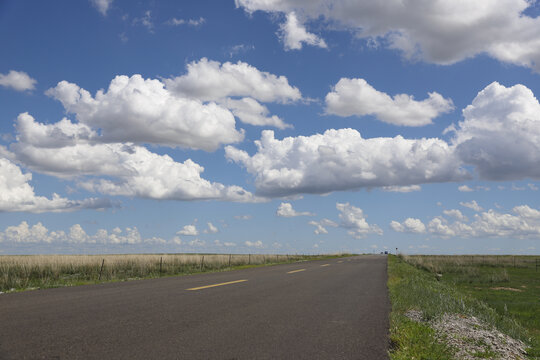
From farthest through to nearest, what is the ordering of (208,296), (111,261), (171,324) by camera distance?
(111,261), (208,296), (171,324)

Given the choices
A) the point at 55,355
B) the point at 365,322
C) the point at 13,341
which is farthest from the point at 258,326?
the point at 13,341

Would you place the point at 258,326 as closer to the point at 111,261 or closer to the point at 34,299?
the point at 34,299

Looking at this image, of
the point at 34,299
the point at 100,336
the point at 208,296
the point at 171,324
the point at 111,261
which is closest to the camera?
the point at 100,336

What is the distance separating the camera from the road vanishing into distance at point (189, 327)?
4.91m

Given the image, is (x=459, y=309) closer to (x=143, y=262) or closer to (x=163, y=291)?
(x=163, y=291)

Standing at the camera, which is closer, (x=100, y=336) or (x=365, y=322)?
(x=100, y=336)

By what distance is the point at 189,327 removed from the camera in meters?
6.23

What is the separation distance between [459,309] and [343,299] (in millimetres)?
3080

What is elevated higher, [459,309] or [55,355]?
[55,355]

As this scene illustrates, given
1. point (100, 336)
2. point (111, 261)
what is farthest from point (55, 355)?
point (111, 261)

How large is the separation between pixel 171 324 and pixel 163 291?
4846mm

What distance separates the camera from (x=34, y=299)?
9188mm

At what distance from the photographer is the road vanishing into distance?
491 cm

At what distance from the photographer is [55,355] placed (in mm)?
4535
